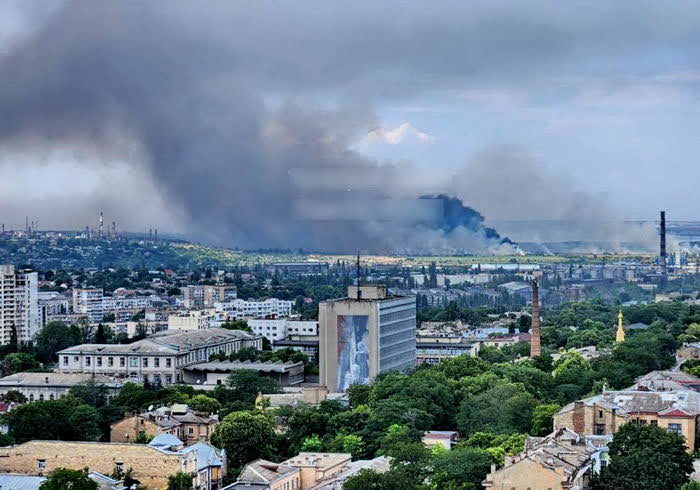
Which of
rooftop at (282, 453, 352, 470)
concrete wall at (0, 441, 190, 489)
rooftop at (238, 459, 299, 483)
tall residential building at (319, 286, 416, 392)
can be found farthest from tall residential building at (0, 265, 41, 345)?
rooftop at (238, 459, 299, 483)

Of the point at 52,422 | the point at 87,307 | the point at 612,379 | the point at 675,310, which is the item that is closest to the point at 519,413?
the point at 612,379

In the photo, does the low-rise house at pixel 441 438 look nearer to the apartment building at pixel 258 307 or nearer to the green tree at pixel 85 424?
the green tree at pixel 85 424

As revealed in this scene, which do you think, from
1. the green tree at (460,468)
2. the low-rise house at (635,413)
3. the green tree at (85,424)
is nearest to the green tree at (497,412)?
the low-rise house at (635,413)

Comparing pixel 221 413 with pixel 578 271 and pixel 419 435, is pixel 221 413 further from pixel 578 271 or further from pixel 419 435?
pixel 578 271

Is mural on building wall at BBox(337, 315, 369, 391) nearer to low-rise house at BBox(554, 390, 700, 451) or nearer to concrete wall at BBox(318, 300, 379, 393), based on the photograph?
concrete wall at BBox(318, 300, 379, 393)

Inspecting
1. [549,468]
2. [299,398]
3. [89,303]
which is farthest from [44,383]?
[89,303]

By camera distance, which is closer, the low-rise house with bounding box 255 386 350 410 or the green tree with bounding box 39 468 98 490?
the green tree with bounding box 39 468 98 490
